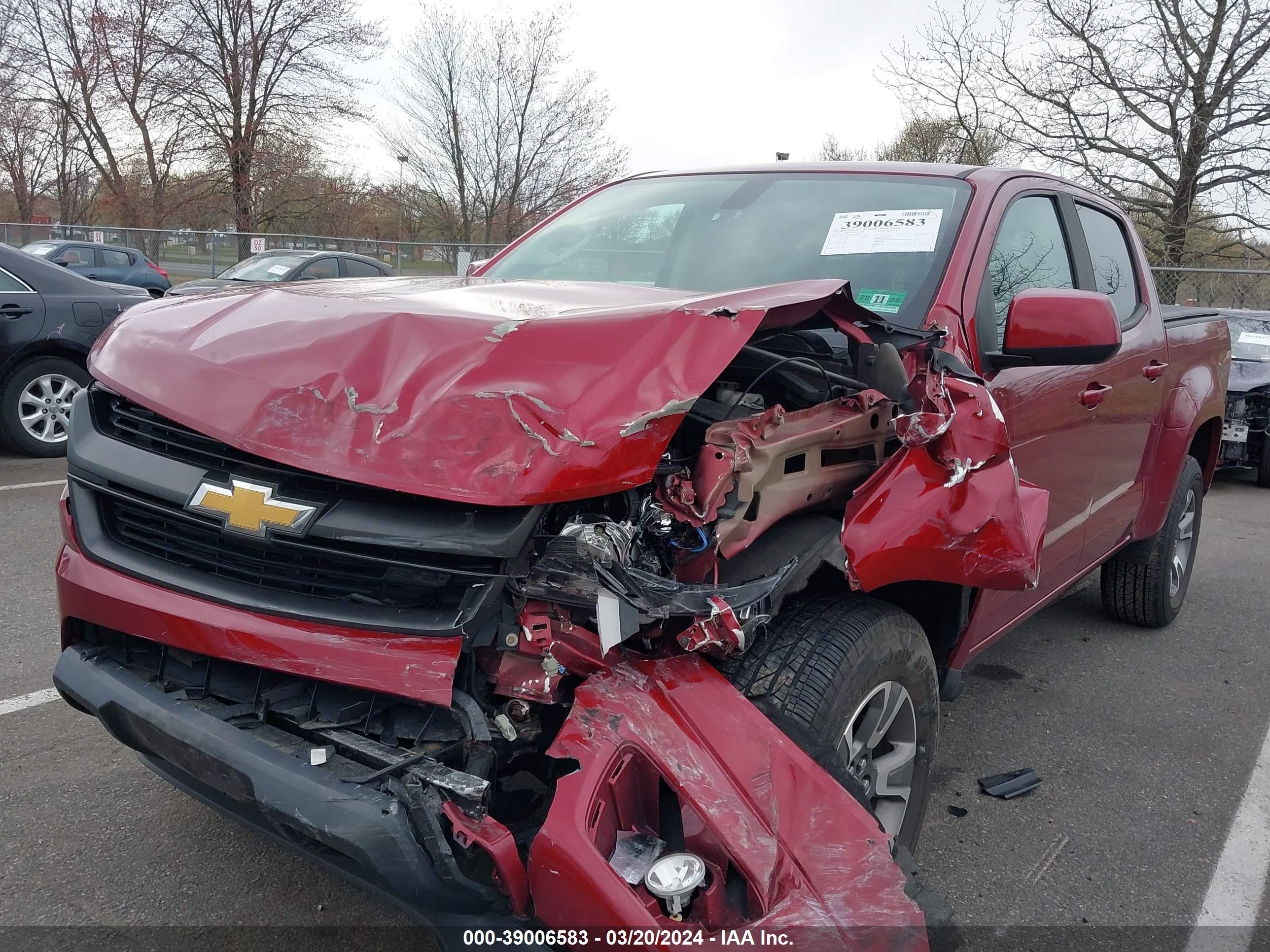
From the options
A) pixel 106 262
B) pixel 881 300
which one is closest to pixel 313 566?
pixel 881 300

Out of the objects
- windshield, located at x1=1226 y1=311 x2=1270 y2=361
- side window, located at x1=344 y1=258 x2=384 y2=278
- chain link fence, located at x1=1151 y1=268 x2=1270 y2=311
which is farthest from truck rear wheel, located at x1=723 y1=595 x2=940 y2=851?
chain link fence, located at x1=1151 y1=268 x2=1270 y2=311

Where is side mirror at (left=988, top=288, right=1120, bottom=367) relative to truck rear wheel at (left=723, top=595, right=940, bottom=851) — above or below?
above

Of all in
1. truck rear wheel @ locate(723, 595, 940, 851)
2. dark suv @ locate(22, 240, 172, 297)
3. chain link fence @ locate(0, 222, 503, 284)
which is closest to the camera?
truck rear wheel @ locate(723, 595, 940, 851)

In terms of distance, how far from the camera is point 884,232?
9.46 feet

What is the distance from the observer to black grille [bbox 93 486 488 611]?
173 cm

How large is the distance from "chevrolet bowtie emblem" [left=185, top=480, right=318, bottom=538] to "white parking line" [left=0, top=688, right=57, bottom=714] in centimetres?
185

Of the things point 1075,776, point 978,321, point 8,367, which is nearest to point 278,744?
point 978,321

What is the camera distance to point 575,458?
1.68 meters

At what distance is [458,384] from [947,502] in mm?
1158

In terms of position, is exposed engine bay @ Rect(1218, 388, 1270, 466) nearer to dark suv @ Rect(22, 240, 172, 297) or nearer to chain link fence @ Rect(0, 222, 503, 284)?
chain link fence @ Rect(0, 222, 503, 284)

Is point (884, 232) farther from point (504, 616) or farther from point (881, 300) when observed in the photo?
point (504, 616)

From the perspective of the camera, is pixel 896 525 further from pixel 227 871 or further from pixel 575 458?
pixel 227 871

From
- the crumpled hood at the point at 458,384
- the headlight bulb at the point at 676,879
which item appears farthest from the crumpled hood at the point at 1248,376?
the headlight bulb at the point at 676,879

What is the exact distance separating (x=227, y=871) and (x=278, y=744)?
95cm
